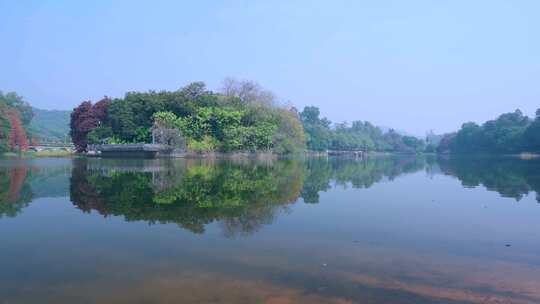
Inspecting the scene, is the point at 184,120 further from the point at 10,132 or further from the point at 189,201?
the point at 189,201

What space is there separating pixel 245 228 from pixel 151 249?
235 centimetres

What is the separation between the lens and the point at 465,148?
10925 centimetres

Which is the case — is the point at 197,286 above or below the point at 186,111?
below

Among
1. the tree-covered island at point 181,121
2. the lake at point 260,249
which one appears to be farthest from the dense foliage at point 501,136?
the lake at point 260,249

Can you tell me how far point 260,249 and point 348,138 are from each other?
356 feet

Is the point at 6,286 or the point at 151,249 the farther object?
the point at 151,249

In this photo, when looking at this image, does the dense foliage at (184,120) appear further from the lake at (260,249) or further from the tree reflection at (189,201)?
the lake at (260,249)

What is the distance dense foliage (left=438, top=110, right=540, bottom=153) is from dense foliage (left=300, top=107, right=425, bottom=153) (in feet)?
66.6

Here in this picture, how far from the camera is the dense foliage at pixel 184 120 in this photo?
46.6 metres

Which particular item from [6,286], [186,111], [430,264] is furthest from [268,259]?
[186,111]

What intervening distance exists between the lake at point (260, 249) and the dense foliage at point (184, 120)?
109ft

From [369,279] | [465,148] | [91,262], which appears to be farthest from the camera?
[465,148]

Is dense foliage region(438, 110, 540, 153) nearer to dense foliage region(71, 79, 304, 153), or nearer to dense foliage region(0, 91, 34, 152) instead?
dense foliage region(71, 79, 304, 153)

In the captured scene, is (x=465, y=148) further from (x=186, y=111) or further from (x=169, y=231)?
(x=169, y=231)
